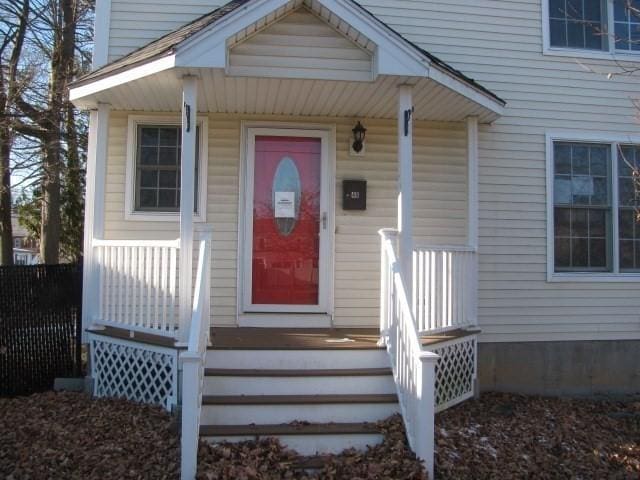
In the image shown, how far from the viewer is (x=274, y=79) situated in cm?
501

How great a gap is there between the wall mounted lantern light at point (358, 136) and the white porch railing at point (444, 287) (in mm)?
1668

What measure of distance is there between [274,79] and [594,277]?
490cm

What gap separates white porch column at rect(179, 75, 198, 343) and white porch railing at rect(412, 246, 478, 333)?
7.22ft

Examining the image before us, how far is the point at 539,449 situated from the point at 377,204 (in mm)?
3172

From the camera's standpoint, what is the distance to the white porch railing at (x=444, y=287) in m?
5.43

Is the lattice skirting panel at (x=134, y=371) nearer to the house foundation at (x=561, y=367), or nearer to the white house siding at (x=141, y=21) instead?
the white house siding at (x=141, y=21)

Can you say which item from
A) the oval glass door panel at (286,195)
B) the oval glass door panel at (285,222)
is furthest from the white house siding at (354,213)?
the oval glass door panel at (286,195)

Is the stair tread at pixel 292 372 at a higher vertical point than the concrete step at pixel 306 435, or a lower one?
higher

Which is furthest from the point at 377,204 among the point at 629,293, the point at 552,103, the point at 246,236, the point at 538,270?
the point at 629,293

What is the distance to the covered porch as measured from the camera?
4.77 metres

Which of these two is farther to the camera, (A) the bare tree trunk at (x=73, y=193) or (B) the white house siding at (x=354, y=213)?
(A) the bare tree trunk at (x=73, y=193)

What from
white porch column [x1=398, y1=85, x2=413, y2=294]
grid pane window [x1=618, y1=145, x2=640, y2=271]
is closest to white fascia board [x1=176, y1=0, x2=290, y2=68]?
white porch column [x1=398, y1=85, x2=413, y2=294]

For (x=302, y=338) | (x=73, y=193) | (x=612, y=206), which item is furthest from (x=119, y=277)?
(x=73, y=193)

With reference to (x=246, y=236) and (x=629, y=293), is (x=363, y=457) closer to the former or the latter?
(x=246, y=236)
